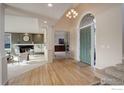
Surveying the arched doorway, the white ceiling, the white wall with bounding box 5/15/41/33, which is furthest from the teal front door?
the white ceiling

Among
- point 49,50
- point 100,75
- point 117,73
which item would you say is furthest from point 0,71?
point 49,50

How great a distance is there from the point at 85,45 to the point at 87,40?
16.7 inches

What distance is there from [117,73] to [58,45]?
1262cm

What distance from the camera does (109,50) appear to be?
5.36m

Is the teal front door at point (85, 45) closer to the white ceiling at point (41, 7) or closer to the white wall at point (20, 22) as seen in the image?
the white wall at point (20, 22)

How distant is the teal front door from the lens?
753cm

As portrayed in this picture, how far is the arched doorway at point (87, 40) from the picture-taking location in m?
7.07

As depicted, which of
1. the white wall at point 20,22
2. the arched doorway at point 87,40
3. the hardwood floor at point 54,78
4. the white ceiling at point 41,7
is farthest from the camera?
the white wall at point 20,22

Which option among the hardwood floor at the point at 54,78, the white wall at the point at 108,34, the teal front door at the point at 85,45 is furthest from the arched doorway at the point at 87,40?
the hardwood floor at the point at 54,78

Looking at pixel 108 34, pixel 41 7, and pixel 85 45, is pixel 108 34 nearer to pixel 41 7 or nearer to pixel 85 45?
pixel 85 45

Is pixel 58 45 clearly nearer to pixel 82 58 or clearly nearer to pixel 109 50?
pixel 82 58

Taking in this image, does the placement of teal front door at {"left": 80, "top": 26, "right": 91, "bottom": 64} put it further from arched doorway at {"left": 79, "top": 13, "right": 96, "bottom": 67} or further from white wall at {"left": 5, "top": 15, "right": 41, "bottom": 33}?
white wall at {"left": 5, "top": 15, "right": 41, "bottom": 33}
